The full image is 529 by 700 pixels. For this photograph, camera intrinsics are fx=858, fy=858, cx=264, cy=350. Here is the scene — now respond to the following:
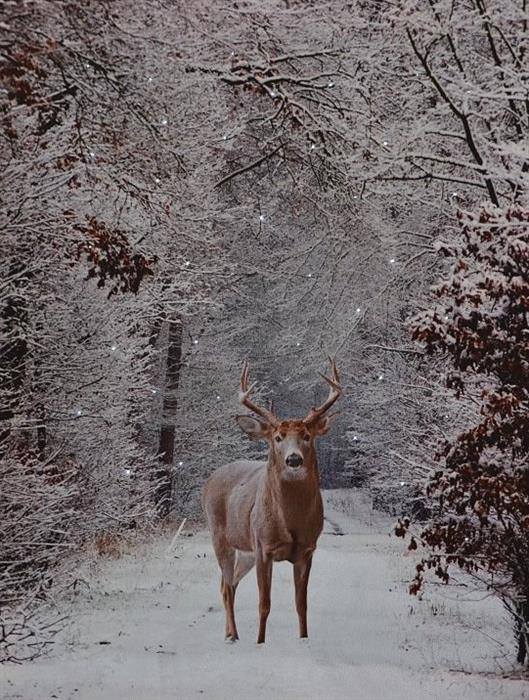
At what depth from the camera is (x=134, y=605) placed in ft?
34.8

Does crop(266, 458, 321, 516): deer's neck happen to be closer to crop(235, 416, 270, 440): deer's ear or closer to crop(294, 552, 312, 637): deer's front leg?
crop(235, 416, 270, 440): deer's ear

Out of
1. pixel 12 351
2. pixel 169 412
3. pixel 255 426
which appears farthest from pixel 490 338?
pixel 169 412

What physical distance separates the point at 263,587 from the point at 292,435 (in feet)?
4.85

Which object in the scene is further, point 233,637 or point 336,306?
point 336,306

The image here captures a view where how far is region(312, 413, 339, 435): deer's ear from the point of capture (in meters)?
8.48

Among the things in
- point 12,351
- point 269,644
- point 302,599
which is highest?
point 12,351

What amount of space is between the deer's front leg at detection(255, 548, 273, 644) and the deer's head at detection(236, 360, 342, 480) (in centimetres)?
87

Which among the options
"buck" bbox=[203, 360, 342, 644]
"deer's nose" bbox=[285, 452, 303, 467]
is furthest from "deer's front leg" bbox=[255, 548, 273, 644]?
"deer's nose" bbox=[285, 452, 303, 467]

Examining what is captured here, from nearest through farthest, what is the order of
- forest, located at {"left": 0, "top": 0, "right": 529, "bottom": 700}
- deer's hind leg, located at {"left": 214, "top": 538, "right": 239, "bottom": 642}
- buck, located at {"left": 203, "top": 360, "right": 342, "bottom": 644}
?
forest, located at {"left": 0, "top": 0, "right": 529, "bottom": 700}, buck, located at {"left": 203, "top": 360, "right": 342, "bottom": 644}, deer's hind leg, located at {"left": 214, "top": 538, "right": 239, "bottom": 642}

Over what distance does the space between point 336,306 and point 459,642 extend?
5.11 m

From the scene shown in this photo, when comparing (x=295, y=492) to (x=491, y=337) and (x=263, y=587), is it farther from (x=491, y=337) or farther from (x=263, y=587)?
(x=491, y=337)

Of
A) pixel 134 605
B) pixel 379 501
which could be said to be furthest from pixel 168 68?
pixel 379 501

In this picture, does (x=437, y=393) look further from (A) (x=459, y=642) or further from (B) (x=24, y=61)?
(B) (x=24, y=61)

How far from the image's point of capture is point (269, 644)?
8.20 metres
